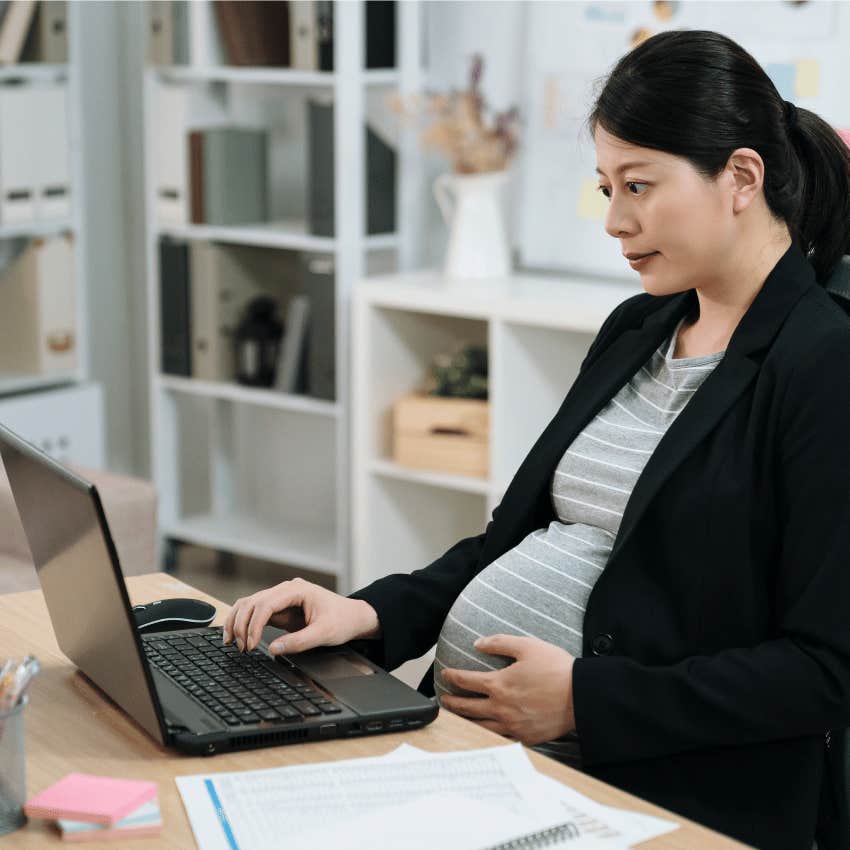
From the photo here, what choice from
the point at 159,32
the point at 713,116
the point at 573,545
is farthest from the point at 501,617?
the point at 159,32

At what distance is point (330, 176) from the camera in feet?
11.8

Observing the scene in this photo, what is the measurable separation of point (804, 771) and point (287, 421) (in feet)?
9.90

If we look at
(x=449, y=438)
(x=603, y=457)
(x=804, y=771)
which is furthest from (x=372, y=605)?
(x=449, y=438)

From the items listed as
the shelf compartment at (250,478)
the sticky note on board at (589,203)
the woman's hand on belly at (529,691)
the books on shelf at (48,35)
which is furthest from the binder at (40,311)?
the woman's hand on belly at (529,691)

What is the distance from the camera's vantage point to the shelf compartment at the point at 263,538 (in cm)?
388

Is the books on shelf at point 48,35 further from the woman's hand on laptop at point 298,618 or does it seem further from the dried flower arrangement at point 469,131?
the woman's hand on laptop at point 298,618

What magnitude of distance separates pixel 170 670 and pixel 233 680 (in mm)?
72

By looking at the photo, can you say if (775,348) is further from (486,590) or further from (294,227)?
(294,227)

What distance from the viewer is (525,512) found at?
170cm

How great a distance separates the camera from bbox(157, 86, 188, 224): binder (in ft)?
12.7

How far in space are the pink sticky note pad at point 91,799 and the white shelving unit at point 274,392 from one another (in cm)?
Result: 246

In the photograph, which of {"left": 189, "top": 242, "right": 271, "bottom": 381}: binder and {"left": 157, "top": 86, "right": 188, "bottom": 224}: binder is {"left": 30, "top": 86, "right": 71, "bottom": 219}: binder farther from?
{"left": 189, "top": 242, "right": 271, "bottom": 381}: binder

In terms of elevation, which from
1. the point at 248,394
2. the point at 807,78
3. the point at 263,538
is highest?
the point at 807,78

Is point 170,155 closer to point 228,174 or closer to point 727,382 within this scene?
Answer: point 228,174
